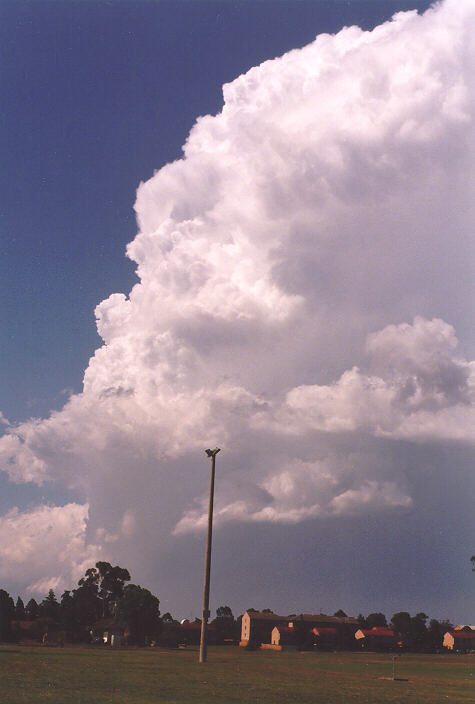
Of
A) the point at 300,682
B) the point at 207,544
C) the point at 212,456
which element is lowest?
the point at 300,682

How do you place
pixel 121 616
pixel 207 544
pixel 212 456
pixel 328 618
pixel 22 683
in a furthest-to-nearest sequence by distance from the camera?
1. pixel 328 618
2. pixel 121 616
3. pixel 212 456
4. pixel 207 544
5. pixel 22 683

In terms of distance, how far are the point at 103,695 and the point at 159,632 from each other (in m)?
107

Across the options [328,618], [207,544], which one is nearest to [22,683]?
[207,544]

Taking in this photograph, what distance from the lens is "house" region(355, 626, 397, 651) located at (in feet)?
505

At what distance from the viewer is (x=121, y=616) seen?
383 feet

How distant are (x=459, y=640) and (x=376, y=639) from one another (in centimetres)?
3482

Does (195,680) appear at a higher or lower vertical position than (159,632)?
higher

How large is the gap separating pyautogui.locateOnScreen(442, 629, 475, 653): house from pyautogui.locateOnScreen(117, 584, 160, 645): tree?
9604 centimetres

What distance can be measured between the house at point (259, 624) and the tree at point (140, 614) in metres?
61.8

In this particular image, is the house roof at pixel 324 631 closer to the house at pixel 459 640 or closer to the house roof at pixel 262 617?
the house roof at pixel 262 617

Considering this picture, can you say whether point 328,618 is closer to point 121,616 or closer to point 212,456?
point 121,616

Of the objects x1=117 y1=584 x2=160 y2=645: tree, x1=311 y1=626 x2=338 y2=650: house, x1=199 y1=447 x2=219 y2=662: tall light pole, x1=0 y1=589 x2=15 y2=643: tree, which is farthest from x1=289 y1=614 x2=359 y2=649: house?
x1=199 y1=447 x2=219 y2=662: tall light pole

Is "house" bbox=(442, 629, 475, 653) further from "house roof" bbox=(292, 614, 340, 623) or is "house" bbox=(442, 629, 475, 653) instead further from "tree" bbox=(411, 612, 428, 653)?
"tree" bbox=(411, 612, 428, 653)

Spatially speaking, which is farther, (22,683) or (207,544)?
(207,544)
